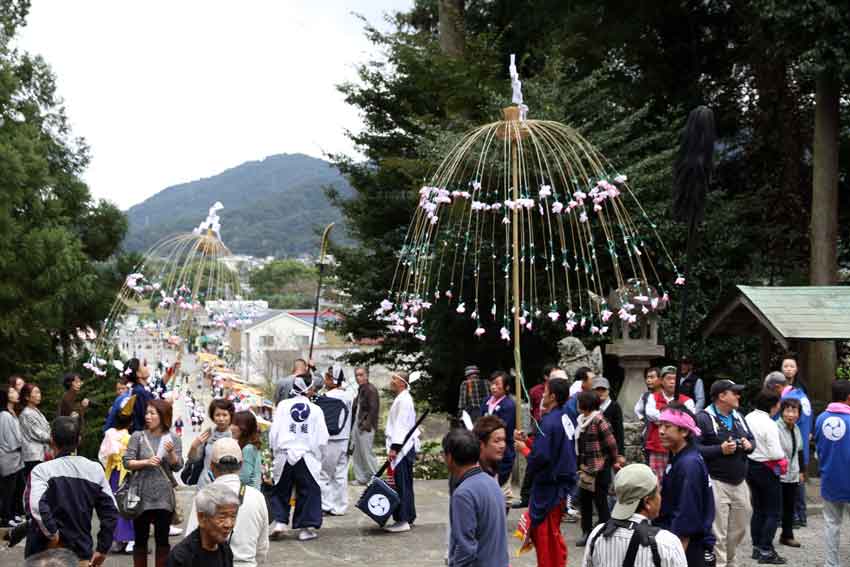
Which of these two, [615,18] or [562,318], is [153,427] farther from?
[615,18]

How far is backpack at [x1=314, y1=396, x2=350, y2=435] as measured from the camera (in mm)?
11445

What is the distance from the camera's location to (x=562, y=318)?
1628 cm

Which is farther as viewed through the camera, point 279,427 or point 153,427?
point 279,427

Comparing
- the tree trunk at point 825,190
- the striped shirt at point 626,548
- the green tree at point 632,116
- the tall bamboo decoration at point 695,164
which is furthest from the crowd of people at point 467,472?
the tree trunk at point 825,190

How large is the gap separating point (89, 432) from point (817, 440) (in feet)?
49.7

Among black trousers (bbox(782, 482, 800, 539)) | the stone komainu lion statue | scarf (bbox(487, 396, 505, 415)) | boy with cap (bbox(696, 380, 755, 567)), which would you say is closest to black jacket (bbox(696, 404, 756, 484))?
boy with cap (bbox(696, 380, 755, 567))

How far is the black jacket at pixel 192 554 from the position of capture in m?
4.15

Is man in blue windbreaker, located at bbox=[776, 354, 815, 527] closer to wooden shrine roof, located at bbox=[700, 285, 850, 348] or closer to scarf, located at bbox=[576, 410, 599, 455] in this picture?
wooden shrine roof, located at bbox=[700, 285, 850, 348]

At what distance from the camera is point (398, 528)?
10.3m

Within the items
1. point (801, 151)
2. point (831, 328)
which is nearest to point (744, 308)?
point (831, 328)

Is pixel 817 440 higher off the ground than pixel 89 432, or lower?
higher

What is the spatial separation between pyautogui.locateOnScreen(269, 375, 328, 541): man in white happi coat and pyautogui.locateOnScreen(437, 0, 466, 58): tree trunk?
47.2ft

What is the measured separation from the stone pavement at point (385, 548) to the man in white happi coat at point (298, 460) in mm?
258

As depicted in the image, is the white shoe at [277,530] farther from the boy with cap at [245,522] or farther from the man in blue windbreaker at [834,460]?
the man in blue windbreaker at [834,460]
